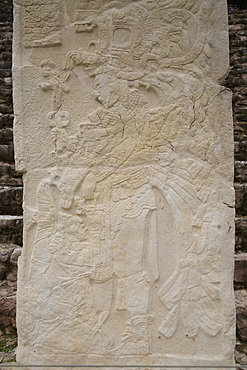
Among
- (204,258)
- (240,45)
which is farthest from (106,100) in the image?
(240,45)

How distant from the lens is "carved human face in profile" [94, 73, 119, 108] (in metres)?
2.56

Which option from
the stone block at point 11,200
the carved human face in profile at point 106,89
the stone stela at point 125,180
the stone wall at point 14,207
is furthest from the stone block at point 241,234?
the stone block at point 11,200

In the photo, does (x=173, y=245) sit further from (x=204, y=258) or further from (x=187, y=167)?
(x=187, y=167)

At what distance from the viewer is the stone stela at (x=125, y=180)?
253 cm

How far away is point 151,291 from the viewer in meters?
2.56

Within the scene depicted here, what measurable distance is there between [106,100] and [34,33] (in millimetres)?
743

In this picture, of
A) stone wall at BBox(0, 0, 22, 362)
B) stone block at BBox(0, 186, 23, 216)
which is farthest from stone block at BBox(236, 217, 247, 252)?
stone block at BBox(0, 186, 23, 216)

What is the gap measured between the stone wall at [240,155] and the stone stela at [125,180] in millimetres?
625

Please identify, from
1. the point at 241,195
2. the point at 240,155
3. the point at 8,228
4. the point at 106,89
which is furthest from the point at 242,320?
the point at 8,228

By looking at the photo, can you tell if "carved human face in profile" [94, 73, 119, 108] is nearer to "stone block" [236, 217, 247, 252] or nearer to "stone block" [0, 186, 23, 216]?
"stone block" [0, 186, 23, 216]

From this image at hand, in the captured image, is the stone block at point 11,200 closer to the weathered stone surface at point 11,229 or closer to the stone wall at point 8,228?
the stone wall at point 8,228

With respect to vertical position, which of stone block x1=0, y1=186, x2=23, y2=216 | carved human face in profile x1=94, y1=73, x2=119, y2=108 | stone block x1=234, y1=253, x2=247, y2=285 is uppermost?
carved human face in profile x1=94, y1=73, x2=119, y2=108

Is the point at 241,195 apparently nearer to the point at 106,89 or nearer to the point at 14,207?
the point at 106,89

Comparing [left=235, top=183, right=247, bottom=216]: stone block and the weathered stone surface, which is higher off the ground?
[left=235, top=183, right=247, bottom=216]: stone block
